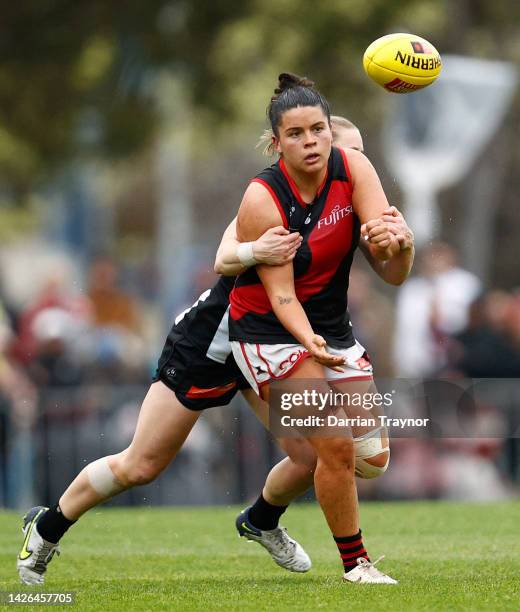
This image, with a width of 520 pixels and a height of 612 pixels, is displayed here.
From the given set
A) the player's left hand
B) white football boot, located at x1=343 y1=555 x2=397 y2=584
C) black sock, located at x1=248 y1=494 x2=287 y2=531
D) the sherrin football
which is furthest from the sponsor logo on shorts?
the sherrin football

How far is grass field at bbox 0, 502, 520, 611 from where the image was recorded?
6.18 metres

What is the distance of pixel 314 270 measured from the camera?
6.56m

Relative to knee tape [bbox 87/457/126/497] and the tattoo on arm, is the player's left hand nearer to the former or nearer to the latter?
the tattoo on arm

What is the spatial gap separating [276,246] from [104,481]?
153 centimetres

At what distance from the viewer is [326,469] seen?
254 inches

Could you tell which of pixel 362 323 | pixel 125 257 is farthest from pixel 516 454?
pixel 125 257

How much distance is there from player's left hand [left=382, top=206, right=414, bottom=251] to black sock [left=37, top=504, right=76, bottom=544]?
2146 mm

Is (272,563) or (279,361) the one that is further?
(272,563)

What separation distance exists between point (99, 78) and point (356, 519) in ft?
45.2

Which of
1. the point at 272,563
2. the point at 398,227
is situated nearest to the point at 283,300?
the point at 398,227

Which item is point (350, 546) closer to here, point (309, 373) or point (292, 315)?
point (309, 373)

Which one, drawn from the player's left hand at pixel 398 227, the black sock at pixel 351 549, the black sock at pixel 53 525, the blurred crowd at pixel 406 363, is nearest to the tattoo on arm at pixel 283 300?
the player's left hand at pixel 398 227

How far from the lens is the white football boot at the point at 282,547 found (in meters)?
7.28

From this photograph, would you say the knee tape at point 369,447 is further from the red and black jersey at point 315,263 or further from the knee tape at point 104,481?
the knee tape at point 104,481
